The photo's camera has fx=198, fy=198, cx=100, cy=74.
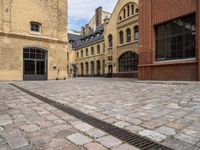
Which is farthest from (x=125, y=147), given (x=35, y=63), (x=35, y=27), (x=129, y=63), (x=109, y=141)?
(x=129, y=63)

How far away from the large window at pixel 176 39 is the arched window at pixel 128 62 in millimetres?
12414

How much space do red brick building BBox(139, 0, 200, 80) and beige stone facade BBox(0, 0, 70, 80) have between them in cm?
1115

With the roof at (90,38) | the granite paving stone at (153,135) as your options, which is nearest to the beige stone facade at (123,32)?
the roof at (90,38)

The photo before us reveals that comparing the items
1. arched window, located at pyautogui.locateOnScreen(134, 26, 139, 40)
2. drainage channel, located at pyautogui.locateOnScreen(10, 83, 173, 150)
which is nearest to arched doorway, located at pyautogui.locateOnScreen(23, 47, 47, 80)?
arched window, located at pyautogui.locateOnScreen(134, 26, 139, 40)

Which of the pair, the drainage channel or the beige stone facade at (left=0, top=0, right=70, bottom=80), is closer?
the drainage channel

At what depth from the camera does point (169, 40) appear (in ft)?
46.6

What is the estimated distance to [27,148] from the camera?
2836 millimetres

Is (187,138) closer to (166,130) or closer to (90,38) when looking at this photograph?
(166,130)

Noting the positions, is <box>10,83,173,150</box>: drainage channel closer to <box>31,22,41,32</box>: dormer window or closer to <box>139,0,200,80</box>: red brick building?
<box>139,0,200,80</box>: red brick building

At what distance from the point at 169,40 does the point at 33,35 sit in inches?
568

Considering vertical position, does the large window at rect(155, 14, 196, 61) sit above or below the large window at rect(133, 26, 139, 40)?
below

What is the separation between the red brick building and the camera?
12547 millimetres

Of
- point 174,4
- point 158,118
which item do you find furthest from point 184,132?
point 174,4

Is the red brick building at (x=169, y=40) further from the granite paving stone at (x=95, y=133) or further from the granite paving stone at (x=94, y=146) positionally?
the granite paving stone at (x=94, y=146)
